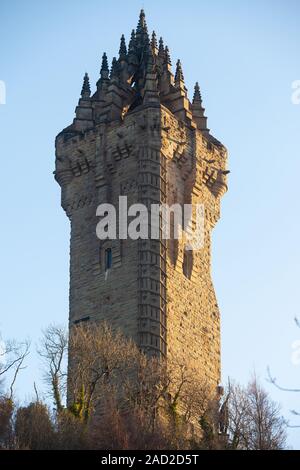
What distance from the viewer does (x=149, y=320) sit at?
6531 cm

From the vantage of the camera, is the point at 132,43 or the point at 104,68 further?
the point at 132,43

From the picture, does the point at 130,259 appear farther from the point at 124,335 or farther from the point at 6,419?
the point at 6,419

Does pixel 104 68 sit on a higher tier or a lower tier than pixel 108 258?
higher

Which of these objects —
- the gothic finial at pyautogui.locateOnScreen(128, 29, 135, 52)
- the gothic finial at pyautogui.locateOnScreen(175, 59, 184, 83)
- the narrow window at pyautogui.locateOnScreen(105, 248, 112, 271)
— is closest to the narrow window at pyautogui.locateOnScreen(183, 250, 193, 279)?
the narrow window at pyautogui.locateOnScreen(105, 248, 112, 271)

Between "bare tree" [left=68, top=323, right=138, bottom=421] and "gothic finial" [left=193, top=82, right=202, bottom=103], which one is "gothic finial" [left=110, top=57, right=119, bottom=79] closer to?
"gothic finial" [left=193, top=82, right=202, bottom=103]

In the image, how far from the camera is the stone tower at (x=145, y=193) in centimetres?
6650

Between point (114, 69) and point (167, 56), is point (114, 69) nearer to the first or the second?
point (114, 69)

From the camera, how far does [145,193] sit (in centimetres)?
6794

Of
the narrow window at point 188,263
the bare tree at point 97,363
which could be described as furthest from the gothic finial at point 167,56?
the bare tree at point 97,363

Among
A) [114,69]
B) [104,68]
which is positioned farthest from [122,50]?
[114,69]

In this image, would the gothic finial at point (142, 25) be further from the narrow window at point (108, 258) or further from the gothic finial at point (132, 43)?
the narrow window at point (108, 258)

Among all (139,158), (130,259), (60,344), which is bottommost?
(60,344)

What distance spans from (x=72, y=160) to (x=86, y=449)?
2004cm
